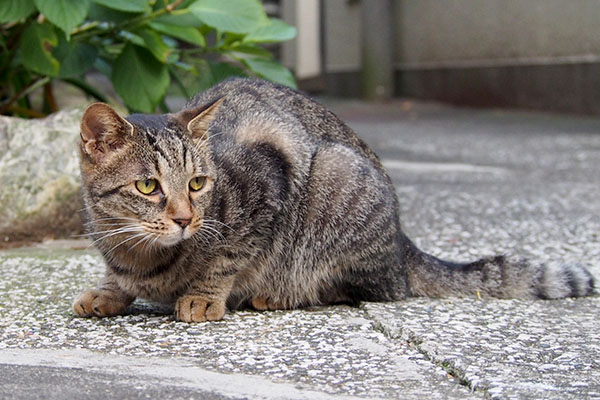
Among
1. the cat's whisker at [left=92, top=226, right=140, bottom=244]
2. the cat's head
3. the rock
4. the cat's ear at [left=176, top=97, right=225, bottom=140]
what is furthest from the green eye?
the rock

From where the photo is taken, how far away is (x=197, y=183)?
8.72 feet

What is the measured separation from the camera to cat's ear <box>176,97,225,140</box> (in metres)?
2.69

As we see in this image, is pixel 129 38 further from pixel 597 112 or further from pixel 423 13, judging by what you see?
pixel 423 13

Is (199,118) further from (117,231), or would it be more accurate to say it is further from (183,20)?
(183,20)

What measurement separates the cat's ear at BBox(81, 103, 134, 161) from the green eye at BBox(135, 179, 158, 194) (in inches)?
5.6

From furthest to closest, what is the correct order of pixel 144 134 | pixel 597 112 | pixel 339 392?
1. pixel 597 112
2. pixel 144 134
3. pixel 339 392

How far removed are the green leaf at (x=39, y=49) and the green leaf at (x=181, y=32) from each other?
493 millimetres

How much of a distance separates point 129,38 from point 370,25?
838 centimetres

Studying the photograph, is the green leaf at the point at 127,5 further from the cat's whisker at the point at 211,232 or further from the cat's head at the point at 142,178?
the cat's whisker at the point at 211,232

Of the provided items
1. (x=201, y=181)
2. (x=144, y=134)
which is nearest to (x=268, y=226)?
(x=201, y=181)

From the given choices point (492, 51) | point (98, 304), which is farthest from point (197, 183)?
point (492, 51)

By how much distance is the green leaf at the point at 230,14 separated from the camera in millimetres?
3938

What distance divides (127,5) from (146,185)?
159cm

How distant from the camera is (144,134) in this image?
259 cm
